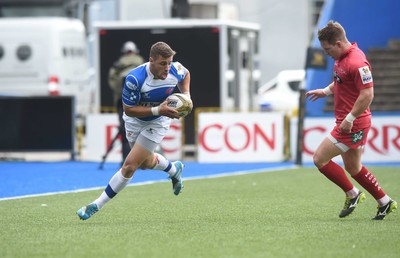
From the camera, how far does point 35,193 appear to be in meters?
16.3

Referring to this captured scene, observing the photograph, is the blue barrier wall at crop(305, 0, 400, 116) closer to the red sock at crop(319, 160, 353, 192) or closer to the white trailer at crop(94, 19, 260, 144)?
the white trailer at crop(94, 19, 260, 144)

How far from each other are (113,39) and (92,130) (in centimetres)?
264

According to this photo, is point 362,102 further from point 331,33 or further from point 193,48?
point 193,48

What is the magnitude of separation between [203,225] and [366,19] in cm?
2001

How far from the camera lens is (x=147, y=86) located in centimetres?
1190

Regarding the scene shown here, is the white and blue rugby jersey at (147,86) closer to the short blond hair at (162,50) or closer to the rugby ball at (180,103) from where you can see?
the rugby ball at (180,103)

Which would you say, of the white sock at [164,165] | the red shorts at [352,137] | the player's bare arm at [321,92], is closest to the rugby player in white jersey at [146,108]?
the white sock at [164,165]

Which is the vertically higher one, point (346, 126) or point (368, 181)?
point (346, 126)

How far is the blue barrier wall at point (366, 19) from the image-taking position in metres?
30.4

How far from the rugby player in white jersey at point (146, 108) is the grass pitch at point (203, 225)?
1.34 feet

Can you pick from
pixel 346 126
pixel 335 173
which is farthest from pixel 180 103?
pixel 335 173

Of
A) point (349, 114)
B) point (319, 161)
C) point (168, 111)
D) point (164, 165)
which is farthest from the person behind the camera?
point (164, 165)

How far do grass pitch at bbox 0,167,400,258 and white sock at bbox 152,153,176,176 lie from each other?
0.45 meters

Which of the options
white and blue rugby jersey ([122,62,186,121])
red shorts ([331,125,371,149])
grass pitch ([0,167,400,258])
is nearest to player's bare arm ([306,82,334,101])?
red shorts ([331,125,371,149])
